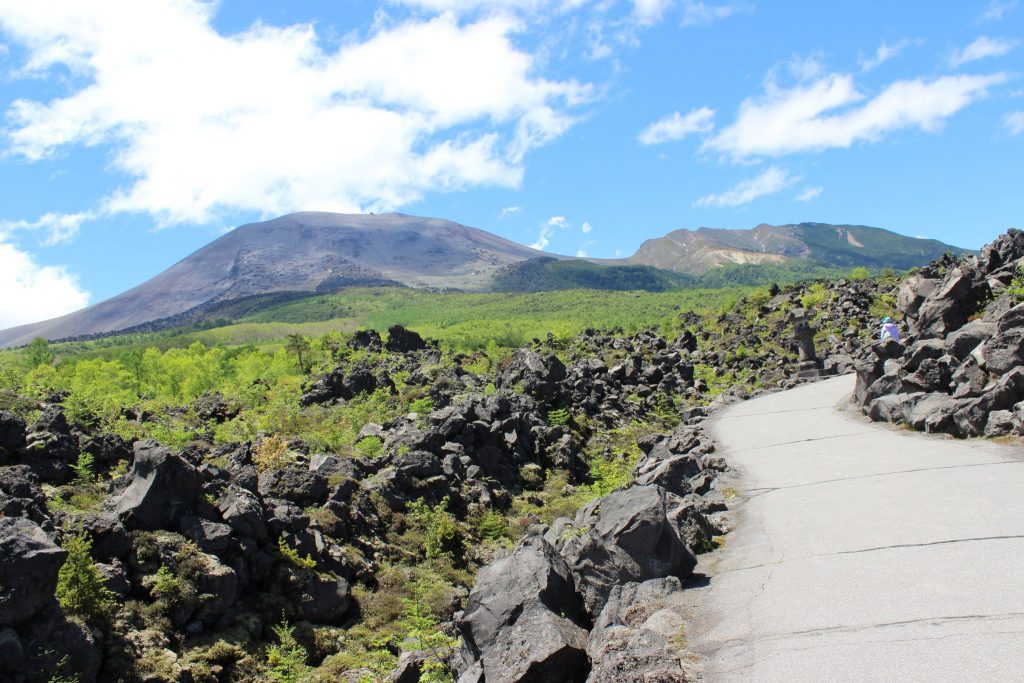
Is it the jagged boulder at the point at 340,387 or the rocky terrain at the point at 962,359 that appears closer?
the rocky terrain at the point at 962,359

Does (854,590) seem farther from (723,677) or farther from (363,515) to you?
(363,515)

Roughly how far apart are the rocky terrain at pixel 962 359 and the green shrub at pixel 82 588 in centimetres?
1388

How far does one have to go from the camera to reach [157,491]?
10.5 metres

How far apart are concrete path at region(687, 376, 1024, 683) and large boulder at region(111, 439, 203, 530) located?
8.18 metres

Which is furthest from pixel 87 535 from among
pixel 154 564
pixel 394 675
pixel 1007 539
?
pixel 1007 539

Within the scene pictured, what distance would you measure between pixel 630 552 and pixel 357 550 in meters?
7.13

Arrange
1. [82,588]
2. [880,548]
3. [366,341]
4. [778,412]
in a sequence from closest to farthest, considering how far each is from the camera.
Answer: [880,548] → [82,588] → [778,412] → [366,341]

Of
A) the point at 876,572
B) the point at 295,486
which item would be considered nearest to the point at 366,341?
the point at 295,486

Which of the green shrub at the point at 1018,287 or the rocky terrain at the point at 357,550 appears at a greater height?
the green shrub at the point at 1018,287

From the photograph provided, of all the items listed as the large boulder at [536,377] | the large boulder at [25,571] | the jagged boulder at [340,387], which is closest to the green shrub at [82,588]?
the large boulder at [25,571]

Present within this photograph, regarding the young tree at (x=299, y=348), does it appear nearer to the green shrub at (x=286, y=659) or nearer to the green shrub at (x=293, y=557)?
the green shrub at (x=293, y=557)

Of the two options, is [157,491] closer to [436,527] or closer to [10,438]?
[10,438]

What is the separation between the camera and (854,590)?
6.32m

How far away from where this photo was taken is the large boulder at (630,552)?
7277mm
